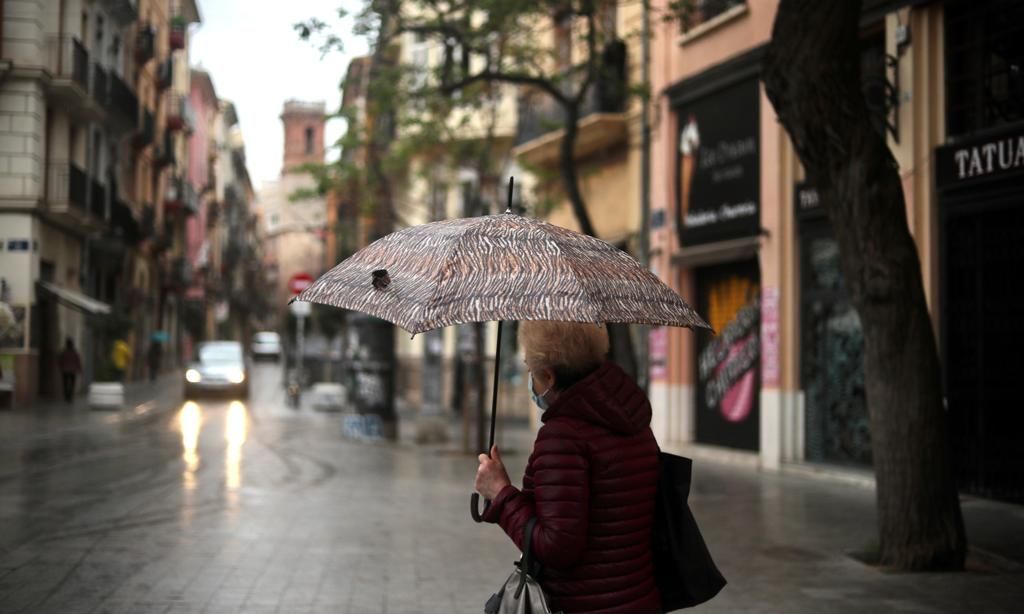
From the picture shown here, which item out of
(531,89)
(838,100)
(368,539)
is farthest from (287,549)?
(531,89)

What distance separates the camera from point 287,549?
9.52 meters

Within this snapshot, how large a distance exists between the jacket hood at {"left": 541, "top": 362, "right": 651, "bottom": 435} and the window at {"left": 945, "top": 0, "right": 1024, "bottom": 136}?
1014cm

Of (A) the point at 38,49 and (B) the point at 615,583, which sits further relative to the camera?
(A) the point at 38,49

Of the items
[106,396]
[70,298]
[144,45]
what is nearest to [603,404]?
[106,396]

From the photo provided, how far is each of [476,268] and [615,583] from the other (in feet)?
3.56

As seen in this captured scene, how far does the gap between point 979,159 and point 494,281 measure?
33.7ft

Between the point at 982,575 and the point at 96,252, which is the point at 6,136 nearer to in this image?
the point at 96,252

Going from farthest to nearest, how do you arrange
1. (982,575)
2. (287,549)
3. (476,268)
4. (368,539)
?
(368,539)
(287,549)
(982,575)
(476,268)

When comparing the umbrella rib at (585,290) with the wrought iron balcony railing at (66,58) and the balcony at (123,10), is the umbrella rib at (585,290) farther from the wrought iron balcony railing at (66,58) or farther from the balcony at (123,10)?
the balcony at (123,10)

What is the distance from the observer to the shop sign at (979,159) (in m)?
12.3

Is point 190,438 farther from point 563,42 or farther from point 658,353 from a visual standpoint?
point 563,42

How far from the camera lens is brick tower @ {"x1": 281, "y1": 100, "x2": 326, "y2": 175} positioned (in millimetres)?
119750

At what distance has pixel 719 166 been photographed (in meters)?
18.8

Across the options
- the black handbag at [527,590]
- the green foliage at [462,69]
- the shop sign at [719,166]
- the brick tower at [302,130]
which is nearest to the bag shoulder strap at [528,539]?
the black handbag at [527,590]
